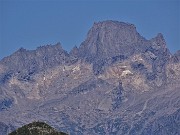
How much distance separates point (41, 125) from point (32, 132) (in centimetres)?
396

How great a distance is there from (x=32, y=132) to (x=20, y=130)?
165 cm

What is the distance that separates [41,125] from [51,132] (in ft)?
11.4

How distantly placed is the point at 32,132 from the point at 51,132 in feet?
6.84

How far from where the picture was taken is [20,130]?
77.9 meters

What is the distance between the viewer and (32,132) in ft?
252

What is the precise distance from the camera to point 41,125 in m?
80.8

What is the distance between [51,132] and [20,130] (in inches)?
131

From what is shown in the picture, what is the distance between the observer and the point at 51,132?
77.6 meters
